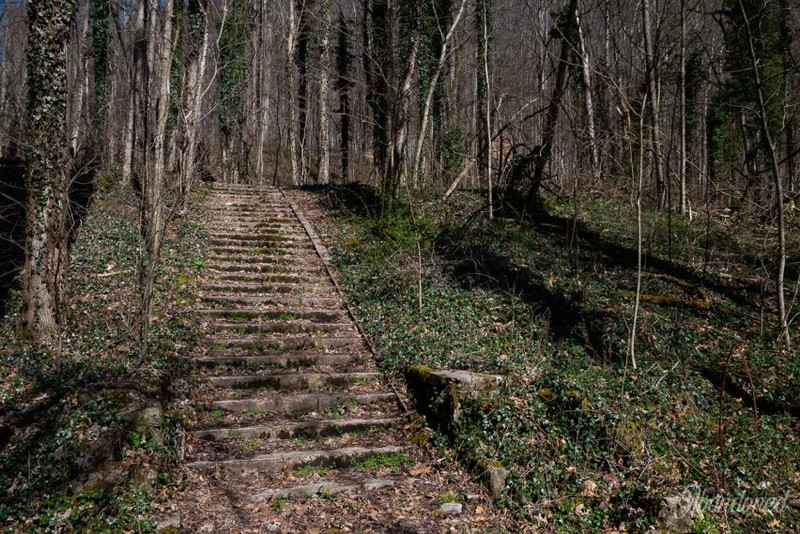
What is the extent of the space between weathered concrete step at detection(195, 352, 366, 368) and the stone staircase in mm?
14

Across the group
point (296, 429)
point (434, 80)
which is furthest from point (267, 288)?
point (434, 80)

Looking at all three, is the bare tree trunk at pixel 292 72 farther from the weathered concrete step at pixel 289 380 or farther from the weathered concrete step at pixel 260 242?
the weathered concrete step at pixel 289 380

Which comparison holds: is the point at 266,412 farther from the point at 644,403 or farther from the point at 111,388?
the point at 644,403

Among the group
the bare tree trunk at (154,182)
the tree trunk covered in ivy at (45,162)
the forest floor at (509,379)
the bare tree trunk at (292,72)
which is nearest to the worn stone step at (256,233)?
the forest floor at (509,379)

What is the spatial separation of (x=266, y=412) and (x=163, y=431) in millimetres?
1461

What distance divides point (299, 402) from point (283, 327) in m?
1.94

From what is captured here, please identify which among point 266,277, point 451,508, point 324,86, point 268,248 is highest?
point 324,86

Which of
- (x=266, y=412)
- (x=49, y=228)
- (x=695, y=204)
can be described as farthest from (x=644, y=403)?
(x=695, y=204)

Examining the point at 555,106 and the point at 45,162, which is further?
the point at 555,106

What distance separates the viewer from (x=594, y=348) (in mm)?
8484

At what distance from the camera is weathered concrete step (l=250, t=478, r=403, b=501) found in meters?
5.04

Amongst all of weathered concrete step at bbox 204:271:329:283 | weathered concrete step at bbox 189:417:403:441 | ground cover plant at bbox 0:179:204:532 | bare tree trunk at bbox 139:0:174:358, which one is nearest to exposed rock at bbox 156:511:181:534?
ground cover plant at bbox 0:179:204:532

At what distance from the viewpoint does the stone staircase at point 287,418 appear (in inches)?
194

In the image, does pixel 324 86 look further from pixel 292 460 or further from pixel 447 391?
pixel 292 460
